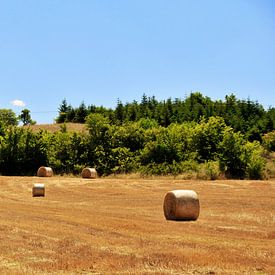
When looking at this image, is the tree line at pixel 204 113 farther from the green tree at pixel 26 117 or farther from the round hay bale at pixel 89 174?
the green tree at pixel 26 117

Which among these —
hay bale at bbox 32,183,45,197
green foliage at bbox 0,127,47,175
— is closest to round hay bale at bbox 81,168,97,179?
green foliage at bbox 0,127,47,175

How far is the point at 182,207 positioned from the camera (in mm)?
14789

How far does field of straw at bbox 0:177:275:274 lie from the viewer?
8328mm

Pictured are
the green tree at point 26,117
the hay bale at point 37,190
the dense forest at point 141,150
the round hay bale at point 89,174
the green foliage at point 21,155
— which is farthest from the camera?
the green tree at point 26,117

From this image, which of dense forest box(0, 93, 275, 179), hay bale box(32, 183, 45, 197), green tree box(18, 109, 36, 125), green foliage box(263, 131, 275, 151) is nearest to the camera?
hay bale box(32, 183, 45, 197)

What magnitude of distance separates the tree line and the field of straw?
105ft

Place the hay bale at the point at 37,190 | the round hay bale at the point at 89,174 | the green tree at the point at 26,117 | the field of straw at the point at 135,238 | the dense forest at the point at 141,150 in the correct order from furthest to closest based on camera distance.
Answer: the green tree at the point at 26,117 < the round hay bale at the point at 89,174 < the dense forest at the point at 141,150 < the hay bale at the point at 37,190 < the field of straw at the point at 135,238

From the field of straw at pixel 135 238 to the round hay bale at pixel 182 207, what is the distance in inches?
15.1

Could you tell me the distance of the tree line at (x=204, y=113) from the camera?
55781 mm

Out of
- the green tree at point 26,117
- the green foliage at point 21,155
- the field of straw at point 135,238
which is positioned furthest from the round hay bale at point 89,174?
the green tree at point 26,117

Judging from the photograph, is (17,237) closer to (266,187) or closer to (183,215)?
(183,215)

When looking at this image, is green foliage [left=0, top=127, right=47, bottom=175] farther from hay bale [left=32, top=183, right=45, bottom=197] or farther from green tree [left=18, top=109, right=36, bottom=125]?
green tree [left=18, top=109, right=36, bottom=125]

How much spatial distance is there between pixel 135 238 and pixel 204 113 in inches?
2103

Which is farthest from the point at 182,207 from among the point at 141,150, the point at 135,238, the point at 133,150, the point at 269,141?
the point at 269,141
